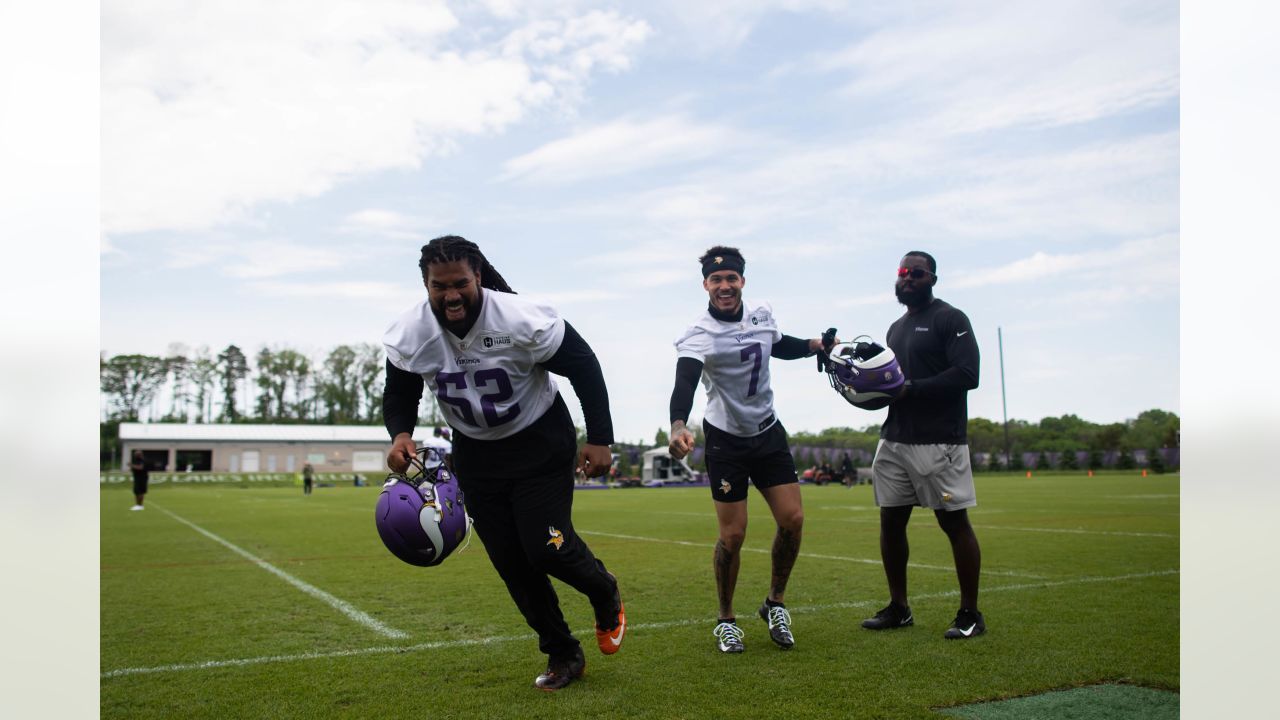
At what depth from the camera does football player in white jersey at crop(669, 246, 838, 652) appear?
5984mm

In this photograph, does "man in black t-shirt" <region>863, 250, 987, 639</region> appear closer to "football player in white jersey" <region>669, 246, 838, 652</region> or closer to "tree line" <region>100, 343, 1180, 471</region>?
"football player in white jersey" <region>669, 246, 838, 652</region>

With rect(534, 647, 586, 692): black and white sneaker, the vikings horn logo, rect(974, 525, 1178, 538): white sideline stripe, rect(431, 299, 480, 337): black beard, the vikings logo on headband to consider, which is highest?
the vikings logo on headband

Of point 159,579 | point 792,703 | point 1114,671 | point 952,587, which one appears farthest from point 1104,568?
point 159,579

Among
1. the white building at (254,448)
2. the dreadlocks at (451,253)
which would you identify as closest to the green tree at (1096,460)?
the white building at (254,448)

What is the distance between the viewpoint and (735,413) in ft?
20.0

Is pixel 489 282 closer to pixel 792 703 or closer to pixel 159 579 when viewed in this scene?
pixel 792 703

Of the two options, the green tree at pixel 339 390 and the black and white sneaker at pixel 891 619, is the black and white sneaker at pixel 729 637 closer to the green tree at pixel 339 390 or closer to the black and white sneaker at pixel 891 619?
the black and white sneaker at pixel 891 619

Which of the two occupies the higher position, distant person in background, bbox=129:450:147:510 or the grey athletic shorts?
the grey athletic shorts

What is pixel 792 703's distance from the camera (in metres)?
4.27

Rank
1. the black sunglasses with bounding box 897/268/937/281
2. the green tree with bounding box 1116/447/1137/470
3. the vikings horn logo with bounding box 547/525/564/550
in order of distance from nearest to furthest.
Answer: the vikings horn logo with bounding box 547/525/564/550 → the black sunglasses with bounding box 897/268/937/281 → the green tree with bounding box 1116/447/1137/470

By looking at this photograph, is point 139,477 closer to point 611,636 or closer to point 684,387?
point 684,387

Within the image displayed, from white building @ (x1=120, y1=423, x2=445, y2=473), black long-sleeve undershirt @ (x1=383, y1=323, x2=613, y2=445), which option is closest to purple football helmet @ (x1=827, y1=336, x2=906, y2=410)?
black long-sleeve undershirt @ (x1=383, y1=323, x2=613, y2=445)

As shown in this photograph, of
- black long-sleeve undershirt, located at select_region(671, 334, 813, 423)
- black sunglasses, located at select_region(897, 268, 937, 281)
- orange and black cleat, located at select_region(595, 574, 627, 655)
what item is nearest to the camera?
orange and black cleat, located at select_region(595, 574, 627, 655)
